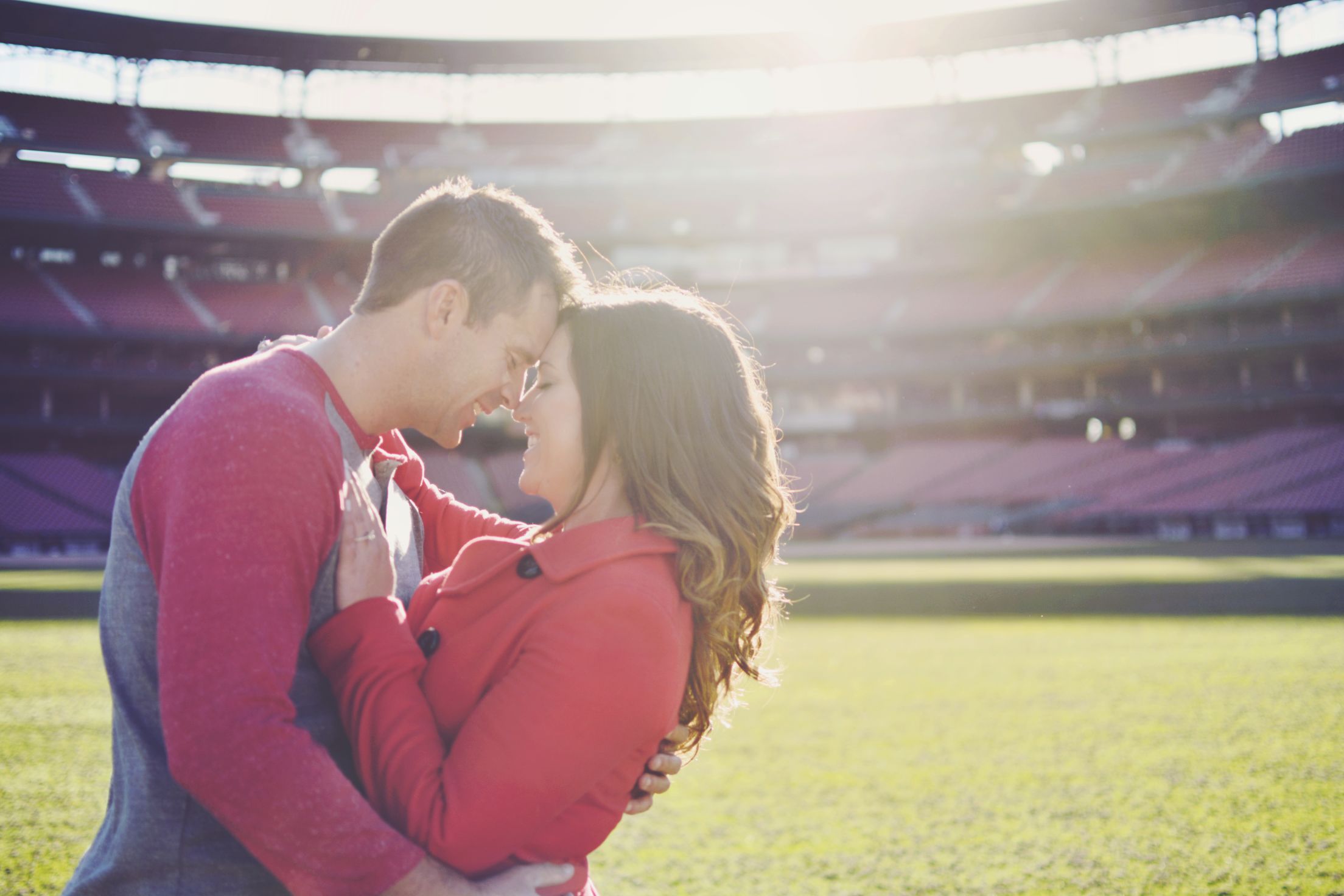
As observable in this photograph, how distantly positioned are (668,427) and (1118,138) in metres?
46.1

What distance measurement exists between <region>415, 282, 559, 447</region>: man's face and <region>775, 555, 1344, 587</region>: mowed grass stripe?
15006mm

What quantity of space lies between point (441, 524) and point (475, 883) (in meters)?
1.27

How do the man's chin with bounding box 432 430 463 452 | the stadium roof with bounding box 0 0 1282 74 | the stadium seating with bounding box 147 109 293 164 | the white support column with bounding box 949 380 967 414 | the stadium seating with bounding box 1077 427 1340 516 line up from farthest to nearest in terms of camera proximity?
the white support column with bounding box 949 380 967 414, the stadium seating with bounding box 147 109 293 164, the stadium roof with bounding box 0 0 1282 74, the stadium seating with bounding box 1077 427 1340 516, the man's chin with bounding box 432 430 463 452

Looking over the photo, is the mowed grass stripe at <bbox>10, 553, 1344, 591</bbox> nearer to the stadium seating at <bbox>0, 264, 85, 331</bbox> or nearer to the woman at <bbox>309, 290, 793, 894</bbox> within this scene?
the woman at <bbox>309, 290, 793, 894</bbox>

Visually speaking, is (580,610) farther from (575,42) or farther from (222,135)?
(222,135)

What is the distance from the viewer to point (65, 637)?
1101 cm

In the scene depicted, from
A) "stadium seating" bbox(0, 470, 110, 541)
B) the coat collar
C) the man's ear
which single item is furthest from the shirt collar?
"stadium seating" bbox(0, 470, 110, 541)

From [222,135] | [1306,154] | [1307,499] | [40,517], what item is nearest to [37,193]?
[222,135]

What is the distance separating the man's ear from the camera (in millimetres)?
1941

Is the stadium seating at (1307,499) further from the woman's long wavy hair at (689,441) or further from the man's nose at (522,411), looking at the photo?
the man's nose at (522,411)

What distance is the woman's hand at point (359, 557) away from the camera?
67.1 inches

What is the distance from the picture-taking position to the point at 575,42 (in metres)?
40.5

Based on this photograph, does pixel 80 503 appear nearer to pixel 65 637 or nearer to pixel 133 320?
pixel 133 320

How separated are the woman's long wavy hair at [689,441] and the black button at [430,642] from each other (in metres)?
0.36
